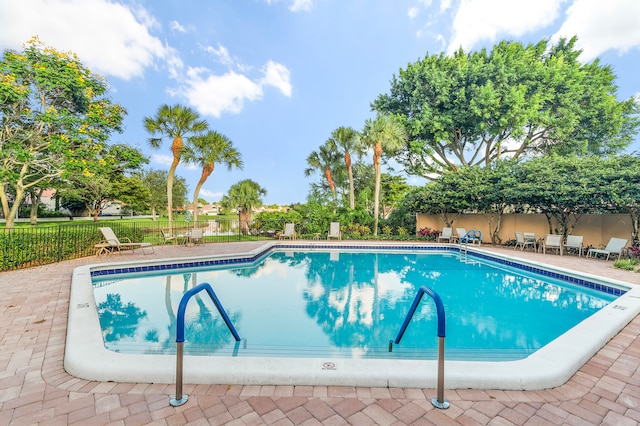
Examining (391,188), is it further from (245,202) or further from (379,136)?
(245,202)

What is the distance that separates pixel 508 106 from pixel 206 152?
1715 centimetres

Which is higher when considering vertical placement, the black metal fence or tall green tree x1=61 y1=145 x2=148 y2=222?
tall green tree x1=61 y1=145 x2=148 y2=222

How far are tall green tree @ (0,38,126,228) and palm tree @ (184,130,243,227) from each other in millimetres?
3243

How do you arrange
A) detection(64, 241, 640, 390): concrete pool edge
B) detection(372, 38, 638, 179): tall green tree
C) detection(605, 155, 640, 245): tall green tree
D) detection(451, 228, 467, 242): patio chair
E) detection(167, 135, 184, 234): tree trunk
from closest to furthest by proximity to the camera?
1. detection(64, 241, 640, 390): concrete pool edge
2. detection(605, 155, 640, 245): tall green tree
3. detection(167, 135, 184, 234): tree trunk
4. detection(451, 228, 467, 242): patio chair
5. detection(372, 38, 638, 179): tall green tree

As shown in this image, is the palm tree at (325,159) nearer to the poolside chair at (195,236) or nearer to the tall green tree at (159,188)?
the poolside chair at (195,236)

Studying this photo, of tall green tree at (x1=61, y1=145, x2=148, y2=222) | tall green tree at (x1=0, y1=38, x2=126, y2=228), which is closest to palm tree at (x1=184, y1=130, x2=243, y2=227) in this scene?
tall green tree at (x1=61, y1=145, x2=148, y2=222)

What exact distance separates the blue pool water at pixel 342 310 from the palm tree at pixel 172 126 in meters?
7.66

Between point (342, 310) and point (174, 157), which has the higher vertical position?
point (174, 157)

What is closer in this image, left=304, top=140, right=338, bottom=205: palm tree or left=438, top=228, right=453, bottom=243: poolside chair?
left=438, top=228, right=453, bottom=243: poolside chair

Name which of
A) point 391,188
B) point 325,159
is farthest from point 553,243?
point 391,188

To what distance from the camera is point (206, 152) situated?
15.5 m

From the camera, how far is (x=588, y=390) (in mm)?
2492

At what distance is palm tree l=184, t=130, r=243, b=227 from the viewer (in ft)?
49.7

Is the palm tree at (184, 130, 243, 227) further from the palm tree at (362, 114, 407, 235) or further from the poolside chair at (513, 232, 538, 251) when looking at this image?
the poolside chair at (513, 232, 538, 251)
